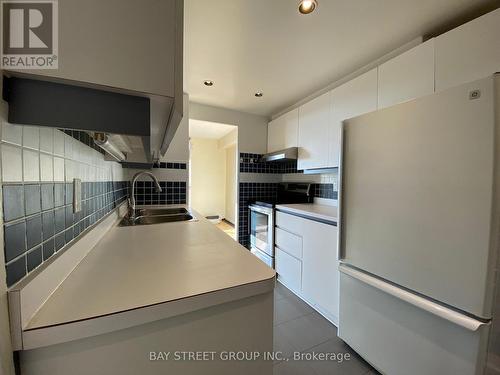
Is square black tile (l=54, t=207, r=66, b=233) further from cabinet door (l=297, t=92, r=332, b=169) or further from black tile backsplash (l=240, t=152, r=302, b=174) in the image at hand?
black tile backsplash (l=240, t=152, r=302, b=174)

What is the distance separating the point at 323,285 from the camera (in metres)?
1.70

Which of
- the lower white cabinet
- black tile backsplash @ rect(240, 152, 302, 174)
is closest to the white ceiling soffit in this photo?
black tile backsplash @ rect(240, 152, 302, 174)

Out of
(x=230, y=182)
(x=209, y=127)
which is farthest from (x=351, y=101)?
(x=230, y=182)

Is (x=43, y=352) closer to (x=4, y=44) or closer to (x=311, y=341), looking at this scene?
(x=4, y=44)

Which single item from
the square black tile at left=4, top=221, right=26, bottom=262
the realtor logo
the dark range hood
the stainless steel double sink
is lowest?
the stainless steel double sink

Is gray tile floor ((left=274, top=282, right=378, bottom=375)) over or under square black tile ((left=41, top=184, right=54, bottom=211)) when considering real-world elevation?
under

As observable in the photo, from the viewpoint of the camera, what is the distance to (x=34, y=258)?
0.43 meters

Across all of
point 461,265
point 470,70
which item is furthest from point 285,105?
point 461,265

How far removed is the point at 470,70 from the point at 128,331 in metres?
→ 1.87

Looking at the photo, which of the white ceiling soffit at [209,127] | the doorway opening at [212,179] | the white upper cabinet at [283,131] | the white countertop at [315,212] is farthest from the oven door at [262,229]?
the doorway opening at [212,179]

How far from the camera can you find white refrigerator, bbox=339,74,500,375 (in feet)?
2.52

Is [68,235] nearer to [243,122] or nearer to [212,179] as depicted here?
[243,122]

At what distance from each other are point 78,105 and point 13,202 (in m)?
0.22

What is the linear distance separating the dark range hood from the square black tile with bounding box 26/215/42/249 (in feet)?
0.67
